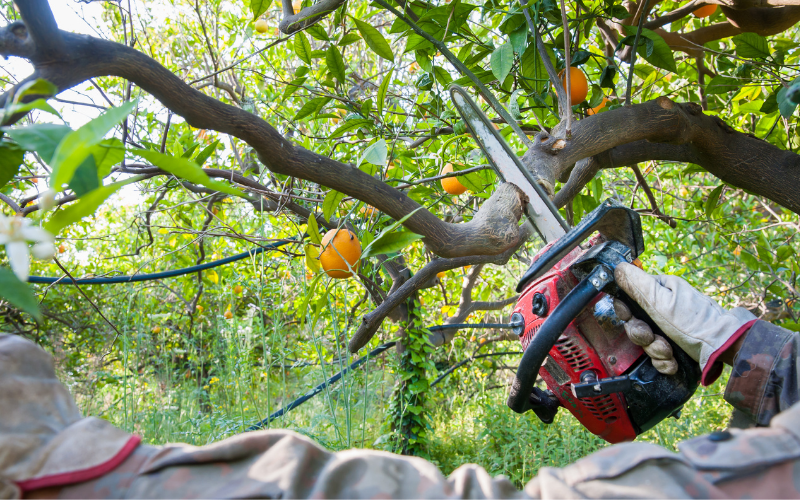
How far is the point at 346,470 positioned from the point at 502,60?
3.30 feet

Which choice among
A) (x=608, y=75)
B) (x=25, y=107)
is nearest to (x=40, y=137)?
(x=25, y=107)

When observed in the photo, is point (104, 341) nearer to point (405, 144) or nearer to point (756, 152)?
point (405, 144)

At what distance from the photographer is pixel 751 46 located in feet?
5.16

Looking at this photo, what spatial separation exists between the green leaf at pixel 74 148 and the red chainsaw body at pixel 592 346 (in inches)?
34.4

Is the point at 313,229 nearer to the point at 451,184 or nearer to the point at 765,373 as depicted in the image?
the point at 765,373

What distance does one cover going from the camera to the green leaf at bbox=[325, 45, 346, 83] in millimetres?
1482

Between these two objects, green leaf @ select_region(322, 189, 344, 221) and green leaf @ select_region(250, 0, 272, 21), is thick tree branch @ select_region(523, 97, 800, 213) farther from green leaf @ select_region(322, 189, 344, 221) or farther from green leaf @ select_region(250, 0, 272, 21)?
green leaf @ select_region(250, 0, 272, 21)

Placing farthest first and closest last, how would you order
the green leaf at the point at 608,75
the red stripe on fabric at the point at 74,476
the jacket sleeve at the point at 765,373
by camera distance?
1. the green leaf at the point at 608,75
2. the jacket sleeve at the point at 765,373
3. the red stripe on fabric at the point at 74,476

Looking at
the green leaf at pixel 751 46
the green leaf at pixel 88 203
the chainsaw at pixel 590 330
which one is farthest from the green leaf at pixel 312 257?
the green leaf at pixel 751 46

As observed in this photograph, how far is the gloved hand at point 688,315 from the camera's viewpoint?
84 cm

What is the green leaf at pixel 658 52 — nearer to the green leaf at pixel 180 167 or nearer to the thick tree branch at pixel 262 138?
the thick tree branch at pixel 262 138

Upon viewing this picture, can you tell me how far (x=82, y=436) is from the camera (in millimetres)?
533

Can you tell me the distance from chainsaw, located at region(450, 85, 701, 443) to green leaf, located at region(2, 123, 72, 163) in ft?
2.60

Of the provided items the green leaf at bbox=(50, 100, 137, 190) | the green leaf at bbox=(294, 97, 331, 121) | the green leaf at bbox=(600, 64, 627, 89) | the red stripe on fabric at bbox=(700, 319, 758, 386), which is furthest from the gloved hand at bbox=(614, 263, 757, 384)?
the green leaf at bbox=(294, 97, 331, 121)
